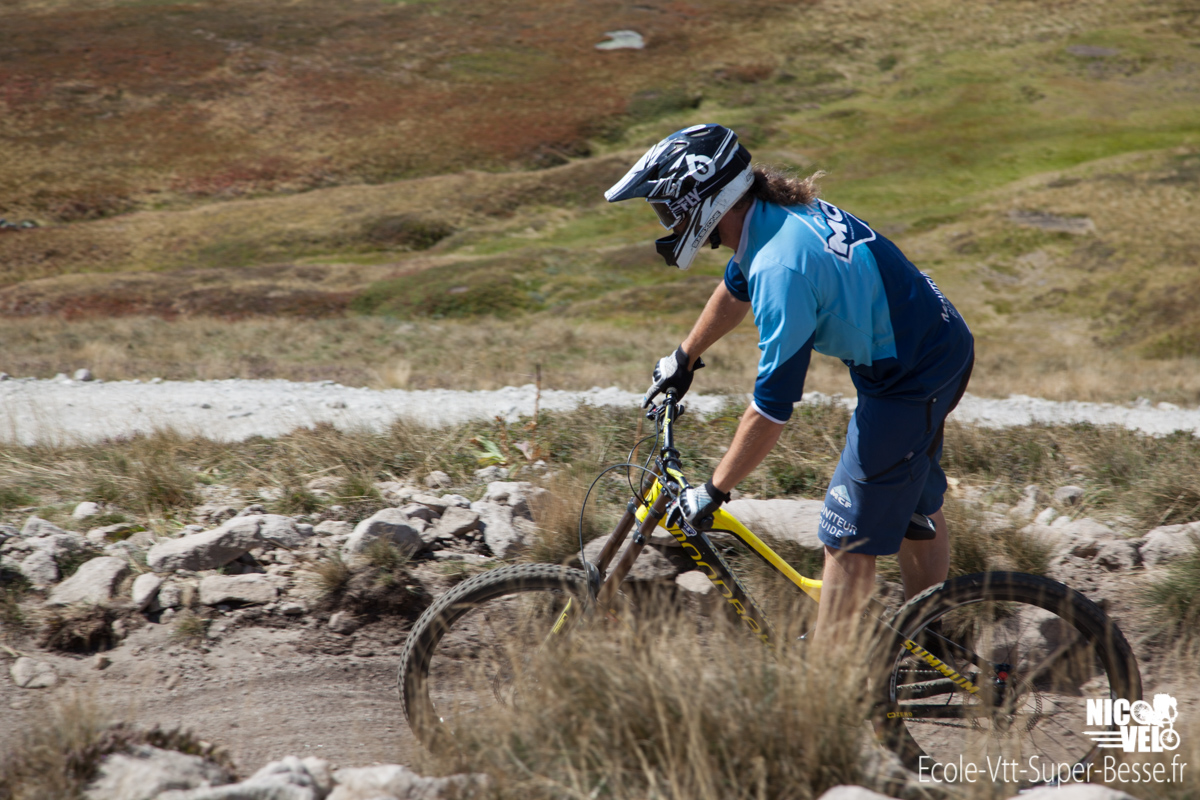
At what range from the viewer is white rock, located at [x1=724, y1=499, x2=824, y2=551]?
15.9 ft

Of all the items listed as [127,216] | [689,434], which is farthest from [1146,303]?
[127,216]

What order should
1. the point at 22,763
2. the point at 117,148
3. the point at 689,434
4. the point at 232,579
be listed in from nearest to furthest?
1. the point at 22,763
2. the point at 232,579
3. the point at 689,434
4. the point at 117,148

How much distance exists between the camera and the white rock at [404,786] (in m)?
2.71

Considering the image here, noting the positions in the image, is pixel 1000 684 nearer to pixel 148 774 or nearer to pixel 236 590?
pixel 148 774

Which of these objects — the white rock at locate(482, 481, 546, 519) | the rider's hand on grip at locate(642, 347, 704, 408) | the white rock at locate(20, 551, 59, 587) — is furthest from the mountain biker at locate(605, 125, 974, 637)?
the white rock at locate(20, 551, 59, 587)

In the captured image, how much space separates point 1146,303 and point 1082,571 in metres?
28.2

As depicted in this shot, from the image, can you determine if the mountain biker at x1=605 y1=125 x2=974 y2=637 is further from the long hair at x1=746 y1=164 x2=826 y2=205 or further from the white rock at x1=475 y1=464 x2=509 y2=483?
the white rock at x1=475 y1=464 x2=509 y2=483

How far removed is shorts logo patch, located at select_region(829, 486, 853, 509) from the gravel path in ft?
17.5

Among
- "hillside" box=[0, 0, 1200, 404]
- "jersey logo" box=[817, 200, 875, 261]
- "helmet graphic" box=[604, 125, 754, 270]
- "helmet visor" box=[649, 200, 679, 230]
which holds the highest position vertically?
"helmet graphic" box=[604, 125, 754, 270]

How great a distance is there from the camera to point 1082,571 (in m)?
4.92

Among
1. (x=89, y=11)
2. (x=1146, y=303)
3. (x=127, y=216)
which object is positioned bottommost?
(x=1146, y=303)

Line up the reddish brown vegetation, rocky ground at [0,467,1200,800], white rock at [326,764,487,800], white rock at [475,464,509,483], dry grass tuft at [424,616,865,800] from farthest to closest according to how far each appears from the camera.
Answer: the reddish brown vegetation
white rock at [475,464,509,483]
rocky ground at [0,467,1200,800]
white rock at [326,764,487,800]
dry grass tuft at [424,616,865,800]

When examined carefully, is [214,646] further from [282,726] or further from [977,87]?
[977,87]

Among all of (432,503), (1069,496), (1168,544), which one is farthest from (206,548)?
(1069,496)
